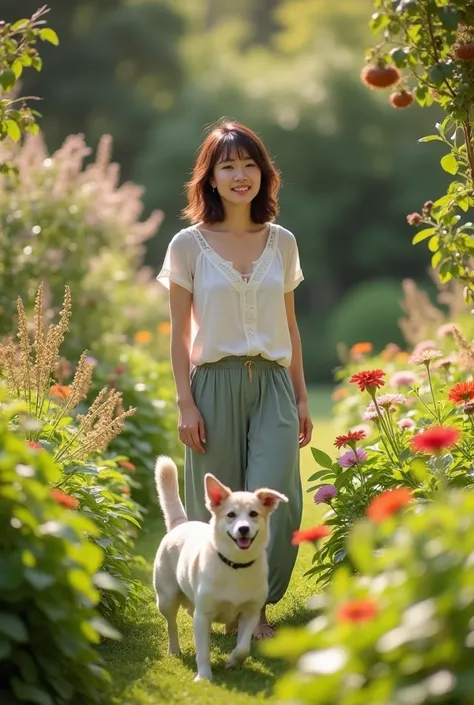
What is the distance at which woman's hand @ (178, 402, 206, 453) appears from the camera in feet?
15.5

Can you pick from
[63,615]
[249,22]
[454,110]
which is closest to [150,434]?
[454,110]

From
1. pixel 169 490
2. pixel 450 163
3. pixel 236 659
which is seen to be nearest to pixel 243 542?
pixel 236 659

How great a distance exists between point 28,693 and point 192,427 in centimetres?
170

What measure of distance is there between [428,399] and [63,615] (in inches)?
174

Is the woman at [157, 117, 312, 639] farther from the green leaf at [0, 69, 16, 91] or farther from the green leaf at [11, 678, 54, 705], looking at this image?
the green leaf at [11, 678, 54, 705]

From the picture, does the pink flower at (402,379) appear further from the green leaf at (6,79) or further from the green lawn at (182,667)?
the green leaf at (6,79)

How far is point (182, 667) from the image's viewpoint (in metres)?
4.26

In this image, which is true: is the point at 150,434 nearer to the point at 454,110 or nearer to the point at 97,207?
the point at 97,207

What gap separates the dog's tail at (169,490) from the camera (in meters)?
4.63

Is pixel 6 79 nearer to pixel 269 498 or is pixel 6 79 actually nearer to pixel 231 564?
pixel 269 498

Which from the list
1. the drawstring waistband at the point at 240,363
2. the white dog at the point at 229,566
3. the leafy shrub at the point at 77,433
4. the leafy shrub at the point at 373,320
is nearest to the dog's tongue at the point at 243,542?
the white dog at the point at 229,566

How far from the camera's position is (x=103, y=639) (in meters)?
4.74

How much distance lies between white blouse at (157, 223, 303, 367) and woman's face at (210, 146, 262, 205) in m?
0.22

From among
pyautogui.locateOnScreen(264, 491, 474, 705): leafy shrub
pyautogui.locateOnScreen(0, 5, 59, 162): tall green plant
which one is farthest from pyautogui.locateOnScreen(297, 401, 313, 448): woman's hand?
pyautogui.locateOnScreen(264, 491, 474, 705): leafy shrub
